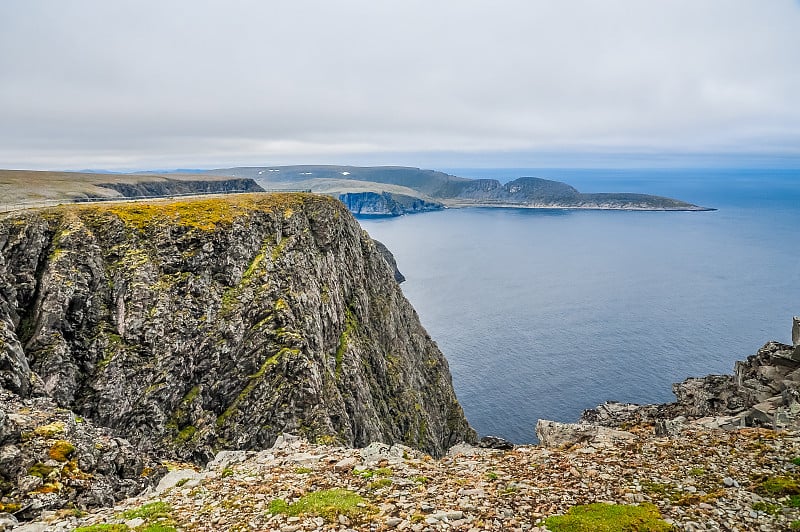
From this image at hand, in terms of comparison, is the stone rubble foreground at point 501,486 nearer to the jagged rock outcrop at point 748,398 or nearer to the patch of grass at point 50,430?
the jagged rock outcrop at point 748,398

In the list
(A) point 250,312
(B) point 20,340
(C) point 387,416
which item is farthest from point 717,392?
(B) point 20,340

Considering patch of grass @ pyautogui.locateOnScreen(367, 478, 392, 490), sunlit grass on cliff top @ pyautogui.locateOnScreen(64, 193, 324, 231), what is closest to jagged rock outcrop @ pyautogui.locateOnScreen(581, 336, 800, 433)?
patch of grass @ pyautogui.locateOnScreen(367, 478, 392, 490)

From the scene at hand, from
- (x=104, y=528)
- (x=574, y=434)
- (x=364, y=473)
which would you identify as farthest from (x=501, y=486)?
(x=574, y=434)

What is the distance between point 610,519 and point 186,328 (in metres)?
41.6

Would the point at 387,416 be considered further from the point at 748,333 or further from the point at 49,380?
the point at 748,333

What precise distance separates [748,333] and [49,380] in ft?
538

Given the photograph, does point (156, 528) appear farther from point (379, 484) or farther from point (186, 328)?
point (186, 328)

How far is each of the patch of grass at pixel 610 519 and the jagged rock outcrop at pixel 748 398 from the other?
1508 cm

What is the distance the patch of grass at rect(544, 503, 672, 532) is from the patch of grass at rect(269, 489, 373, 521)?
7.76 m

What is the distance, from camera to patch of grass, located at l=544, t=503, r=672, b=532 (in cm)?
1714

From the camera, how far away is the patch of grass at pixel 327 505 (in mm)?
19469

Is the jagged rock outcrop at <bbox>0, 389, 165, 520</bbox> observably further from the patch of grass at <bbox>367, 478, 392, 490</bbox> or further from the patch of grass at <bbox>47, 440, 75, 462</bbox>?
the patch of grass at <bbox>367, 478, 392, 490</bbox>

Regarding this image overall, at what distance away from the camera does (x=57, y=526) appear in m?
20.7

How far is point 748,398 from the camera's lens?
3650 centimetres
